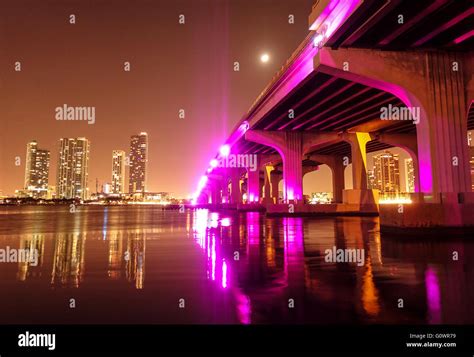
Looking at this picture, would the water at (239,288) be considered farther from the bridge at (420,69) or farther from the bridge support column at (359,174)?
the bridge support column at (359,174)

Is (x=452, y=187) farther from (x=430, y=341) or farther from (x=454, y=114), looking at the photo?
(x=430, y=341)

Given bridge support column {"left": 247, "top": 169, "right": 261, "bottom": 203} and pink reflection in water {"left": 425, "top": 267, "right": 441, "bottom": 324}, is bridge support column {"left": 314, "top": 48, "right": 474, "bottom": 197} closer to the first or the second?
pink reflection in water {"left": 425, "top": 267, "right": 441, "bottom": 324}

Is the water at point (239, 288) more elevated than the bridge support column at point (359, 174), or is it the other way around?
the bridge support column at point (359, 174)

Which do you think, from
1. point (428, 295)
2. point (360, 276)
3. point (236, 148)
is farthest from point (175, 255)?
point (236, 148)

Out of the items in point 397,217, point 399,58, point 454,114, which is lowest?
point 397,217

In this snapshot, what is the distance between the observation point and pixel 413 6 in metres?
14.7

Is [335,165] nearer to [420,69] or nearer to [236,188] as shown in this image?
[236,188]

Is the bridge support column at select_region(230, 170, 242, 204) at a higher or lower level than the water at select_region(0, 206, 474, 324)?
higher

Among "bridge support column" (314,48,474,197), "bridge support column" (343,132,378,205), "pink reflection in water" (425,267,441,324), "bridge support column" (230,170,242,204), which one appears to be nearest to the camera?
"pink reflection in water" (425,267,441,324)

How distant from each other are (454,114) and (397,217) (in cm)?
602

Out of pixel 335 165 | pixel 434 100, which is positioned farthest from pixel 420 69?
pixel 335 165

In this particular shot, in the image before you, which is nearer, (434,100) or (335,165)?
(434,100)

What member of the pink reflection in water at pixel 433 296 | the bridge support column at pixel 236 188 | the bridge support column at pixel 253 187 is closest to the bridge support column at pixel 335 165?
the bridge support column at pixel 253 187

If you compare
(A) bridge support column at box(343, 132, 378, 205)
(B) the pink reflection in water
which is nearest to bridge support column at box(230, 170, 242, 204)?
(A) bridge support column at box(343, 132, 378, 205)
